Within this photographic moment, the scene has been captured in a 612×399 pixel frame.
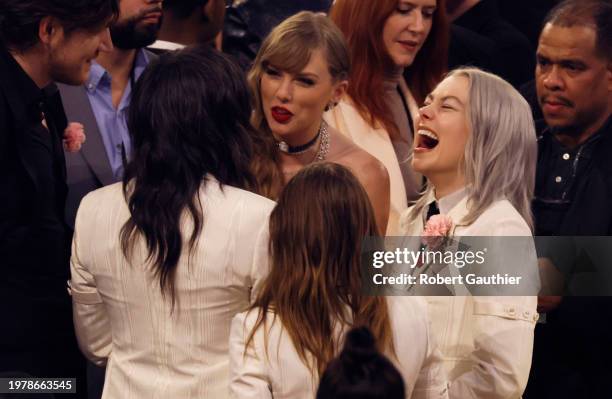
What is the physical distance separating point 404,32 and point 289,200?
6.27 feet

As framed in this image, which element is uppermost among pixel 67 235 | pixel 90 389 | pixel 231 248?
pixel 231 248

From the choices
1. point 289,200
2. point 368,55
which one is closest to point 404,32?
point 368,55

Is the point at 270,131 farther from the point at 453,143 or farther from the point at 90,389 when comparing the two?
the point at 90,389

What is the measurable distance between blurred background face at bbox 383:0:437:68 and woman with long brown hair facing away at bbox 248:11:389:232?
49 cm

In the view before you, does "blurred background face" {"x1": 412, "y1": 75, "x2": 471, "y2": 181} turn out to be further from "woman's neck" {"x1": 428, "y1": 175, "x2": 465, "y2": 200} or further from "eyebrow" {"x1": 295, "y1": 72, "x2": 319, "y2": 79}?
"eyebrow" {"x1": 295, "y1": 72, "x2": 319, "y2": 79}

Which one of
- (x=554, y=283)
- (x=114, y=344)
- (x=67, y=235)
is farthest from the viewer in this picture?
(x=554, y=283)

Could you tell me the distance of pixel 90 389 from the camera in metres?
3.79

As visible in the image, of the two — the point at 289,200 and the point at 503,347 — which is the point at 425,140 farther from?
the point at 289,200

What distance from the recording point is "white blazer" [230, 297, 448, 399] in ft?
8.97

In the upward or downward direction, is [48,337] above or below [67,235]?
below

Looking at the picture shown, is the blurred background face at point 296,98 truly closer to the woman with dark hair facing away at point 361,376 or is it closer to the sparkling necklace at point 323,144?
the sparkling necklace at point 323,144

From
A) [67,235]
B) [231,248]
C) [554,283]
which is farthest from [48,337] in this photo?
[554,283]

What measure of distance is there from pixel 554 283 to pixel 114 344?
1642 millimetres

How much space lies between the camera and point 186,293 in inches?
117
